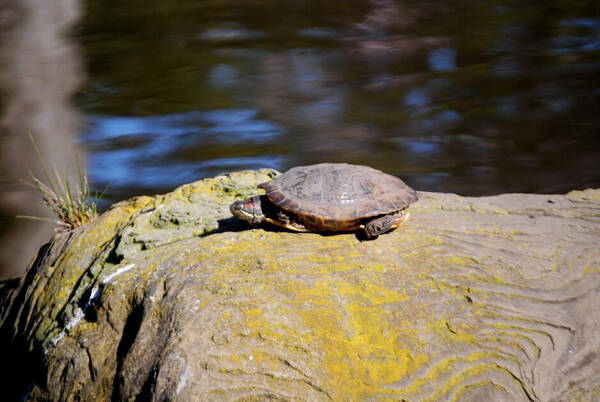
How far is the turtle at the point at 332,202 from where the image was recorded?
117 inches

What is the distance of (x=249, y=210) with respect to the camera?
309 centimetres

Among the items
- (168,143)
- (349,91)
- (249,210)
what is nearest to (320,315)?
(249,210)

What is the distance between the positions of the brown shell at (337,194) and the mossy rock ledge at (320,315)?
0.61 ft

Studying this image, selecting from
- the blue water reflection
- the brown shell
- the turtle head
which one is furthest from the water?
the turtle head

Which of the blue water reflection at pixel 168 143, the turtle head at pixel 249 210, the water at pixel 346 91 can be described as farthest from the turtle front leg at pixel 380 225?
the blue water reflection at pixel 168 143

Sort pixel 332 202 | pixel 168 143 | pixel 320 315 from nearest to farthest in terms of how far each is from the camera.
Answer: pixel 320 315 → pixel 332 202 → pixel 168 143

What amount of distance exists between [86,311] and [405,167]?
5.96m

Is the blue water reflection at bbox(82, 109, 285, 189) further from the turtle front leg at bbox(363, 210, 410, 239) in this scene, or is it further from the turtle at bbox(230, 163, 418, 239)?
the turtle front leg at bbox(363, 210, 410, 239)

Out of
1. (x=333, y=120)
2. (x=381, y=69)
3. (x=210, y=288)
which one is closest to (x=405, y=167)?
(x=333, y=120)

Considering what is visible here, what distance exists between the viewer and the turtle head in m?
3.08

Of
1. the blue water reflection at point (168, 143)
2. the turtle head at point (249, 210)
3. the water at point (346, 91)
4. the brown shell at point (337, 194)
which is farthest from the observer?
the water at point (346, 91)

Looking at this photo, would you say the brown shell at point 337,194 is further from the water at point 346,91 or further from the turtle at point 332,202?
the water at point 346,91

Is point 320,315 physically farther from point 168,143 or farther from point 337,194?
point 168,143

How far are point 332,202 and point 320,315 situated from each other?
2.11 feet
